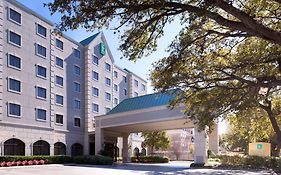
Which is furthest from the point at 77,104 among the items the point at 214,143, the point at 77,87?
the point at 214,143

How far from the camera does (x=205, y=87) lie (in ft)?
48.1

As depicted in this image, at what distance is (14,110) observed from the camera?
3356 centimetres

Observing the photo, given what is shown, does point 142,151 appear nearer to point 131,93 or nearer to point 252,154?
point 131,93

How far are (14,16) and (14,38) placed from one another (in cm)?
222

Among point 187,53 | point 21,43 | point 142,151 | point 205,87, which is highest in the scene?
point 21,43

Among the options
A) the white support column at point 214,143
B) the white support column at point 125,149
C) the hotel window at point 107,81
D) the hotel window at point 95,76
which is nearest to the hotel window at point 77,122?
the hotel window at point 95,76

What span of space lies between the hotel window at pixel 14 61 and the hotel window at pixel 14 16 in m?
3.63

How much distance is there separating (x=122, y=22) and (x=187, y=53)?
12.5ft

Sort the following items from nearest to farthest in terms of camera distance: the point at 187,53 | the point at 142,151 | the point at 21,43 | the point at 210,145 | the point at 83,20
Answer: the point at 83,20 → the point at 187,53 → the point at 21,43 → the point at 210,145 → the point at 142,151

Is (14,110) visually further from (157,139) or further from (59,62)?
(157,139)

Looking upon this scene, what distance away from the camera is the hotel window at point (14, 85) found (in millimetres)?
33172

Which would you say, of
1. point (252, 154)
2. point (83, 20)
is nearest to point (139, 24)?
point (83, 20)

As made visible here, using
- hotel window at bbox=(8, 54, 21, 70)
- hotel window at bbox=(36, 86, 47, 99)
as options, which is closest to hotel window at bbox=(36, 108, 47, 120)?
hotel window at bbox=(36, 86, 47, 99)

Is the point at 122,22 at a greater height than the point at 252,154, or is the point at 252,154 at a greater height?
the point at 122,22
